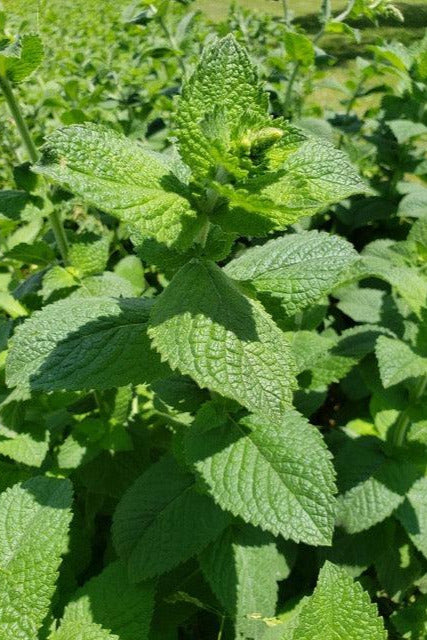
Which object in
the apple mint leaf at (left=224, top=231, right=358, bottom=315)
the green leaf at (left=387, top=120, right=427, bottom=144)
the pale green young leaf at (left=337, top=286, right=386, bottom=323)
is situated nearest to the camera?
the apple mint leaf at (left=224, top=231, right=358, bottom=315)

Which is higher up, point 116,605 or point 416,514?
point 116,605

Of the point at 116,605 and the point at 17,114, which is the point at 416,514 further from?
the point at 17,114

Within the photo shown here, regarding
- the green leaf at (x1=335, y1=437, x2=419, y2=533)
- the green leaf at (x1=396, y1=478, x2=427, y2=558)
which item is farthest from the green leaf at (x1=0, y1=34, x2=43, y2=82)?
the green leaf at (x1=396, y1=478, x2=427, y2=558)

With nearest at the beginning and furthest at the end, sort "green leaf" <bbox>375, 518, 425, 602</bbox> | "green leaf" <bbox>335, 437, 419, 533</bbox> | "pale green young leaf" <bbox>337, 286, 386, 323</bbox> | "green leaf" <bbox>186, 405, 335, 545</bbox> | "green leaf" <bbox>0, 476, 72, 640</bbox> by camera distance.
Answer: "green leaf" <bbox>0, 476, 72, 640</bbox>
"green leaf" <bbox>186, 405, 335, 545</bbox>
"green leaf" <bbox>335, 437, 419, 533</bbox>
"green leaf" <bbox>375, 518, 425, 602</bbox>
"pale green young leaf" <bbox>337, 286, 386, 323</bbox>

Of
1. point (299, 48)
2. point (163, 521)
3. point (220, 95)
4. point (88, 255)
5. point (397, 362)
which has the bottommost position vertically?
point (163, 521)

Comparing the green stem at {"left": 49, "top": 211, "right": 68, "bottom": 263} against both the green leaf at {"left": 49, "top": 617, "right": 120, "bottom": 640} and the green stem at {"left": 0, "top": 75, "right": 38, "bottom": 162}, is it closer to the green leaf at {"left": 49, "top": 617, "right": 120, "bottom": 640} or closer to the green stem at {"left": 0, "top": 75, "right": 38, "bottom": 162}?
the green stem at {"left": 0, "top": 75, "right": 38, "bottom": 162}

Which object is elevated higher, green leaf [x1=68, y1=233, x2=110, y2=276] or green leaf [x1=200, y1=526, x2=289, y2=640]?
green leaf [x1=68, y1=233, x2=110, y2=276]

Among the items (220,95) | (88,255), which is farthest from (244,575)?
(220,95)

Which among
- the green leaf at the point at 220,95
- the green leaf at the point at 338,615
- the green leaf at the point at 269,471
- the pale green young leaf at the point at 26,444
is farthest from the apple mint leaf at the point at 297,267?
the pale green young leaf at the point at 26,444
